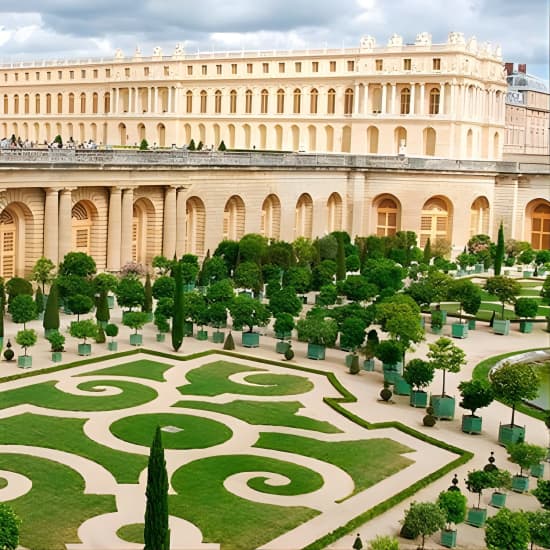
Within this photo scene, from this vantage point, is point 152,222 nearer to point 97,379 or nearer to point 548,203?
point 97,379

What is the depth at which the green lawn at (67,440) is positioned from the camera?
76.8 ft

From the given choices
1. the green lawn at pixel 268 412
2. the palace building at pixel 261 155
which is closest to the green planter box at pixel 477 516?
the green lawn at pixel 268 412

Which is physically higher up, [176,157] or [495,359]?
[176,157]

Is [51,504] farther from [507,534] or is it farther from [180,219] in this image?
[180,219]

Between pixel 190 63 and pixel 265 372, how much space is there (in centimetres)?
6224

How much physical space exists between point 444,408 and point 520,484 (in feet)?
18.7

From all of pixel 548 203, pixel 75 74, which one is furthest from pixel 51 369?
pixel 75 74

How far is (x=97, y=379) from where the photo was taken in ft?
103

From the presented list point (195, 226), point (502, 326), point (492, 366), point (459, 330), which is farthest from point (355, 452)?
point (195, 226)

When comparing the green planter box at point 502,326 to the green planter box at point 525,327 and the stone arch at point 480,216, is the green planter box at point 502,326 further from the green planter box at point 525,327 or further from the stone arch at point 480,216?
the stone arch at point 480,216

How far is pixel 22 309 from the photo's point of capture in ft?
118

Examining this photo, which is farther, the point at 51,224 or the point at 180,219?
the point at 180,219

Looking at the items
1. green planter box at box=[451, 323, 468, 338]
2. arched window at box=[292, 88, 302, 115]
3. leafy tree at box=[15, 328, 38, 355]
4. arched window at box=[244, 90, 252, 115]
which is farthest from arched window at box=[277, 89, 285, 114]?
leafy tree at box=[15, 328, 38, 355]

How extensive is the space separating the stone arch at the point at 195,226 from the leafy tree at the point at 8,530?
38631mm
